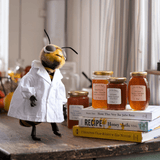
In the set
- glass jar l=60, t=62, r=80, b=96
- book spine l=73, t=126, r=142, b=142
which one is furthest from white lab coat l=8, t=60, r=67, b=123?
glass jar l=60, t=62, r=80, b=96

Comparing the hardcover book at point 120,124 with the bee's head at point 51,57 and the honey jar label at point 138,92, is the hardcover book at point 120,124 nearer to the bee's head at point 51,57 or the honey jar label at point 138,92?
the honey jar label at point 138,92

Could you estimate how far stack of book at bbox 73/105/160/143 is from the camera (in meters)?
0.81

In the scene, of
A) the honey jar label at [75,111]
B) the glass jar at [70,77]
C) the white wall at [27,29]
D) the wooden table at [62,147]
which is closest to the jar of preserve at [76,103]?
the honey jar label at [75,111]

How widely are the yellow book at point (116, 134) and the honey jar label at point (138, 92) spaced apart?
12 cm

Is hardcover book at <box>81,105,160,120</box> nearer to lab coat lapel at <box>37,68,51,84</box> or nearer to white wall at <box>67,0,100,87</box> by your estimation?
lab coat lapel at <box>37,68,51,84</box>

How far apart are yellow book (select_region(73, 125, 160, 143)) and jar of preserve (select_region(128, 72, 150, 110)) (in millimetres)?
104

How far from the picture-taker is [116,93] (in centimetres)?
86

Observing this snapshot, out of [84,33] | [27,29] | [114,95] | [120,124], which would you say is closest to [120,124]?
[120,124]

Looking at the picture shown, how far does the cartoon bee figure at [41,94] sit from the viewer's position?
812 mm

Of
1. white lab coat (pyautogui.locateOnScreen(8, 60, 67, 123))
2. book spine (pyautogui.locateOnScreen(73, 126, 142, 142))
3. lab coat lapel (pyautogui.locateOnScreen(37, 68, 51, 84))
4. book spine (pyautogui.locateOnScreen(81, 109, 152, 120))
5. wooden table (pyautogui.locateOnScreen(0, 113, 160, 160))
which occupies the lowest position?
wooden table (pyautogui.locateOnScreen(0, 113, 160, 160))

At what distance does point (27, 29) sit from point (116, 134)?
270 centimetres

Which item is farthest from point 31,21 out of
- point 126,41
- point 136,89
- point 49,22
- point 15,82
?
point 136,89

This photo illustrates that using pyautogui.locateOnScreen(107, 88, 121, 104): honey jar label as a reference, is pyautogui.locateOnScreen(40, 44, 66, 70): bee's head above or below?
above

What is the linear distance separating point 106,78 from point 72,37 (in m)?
2.06
